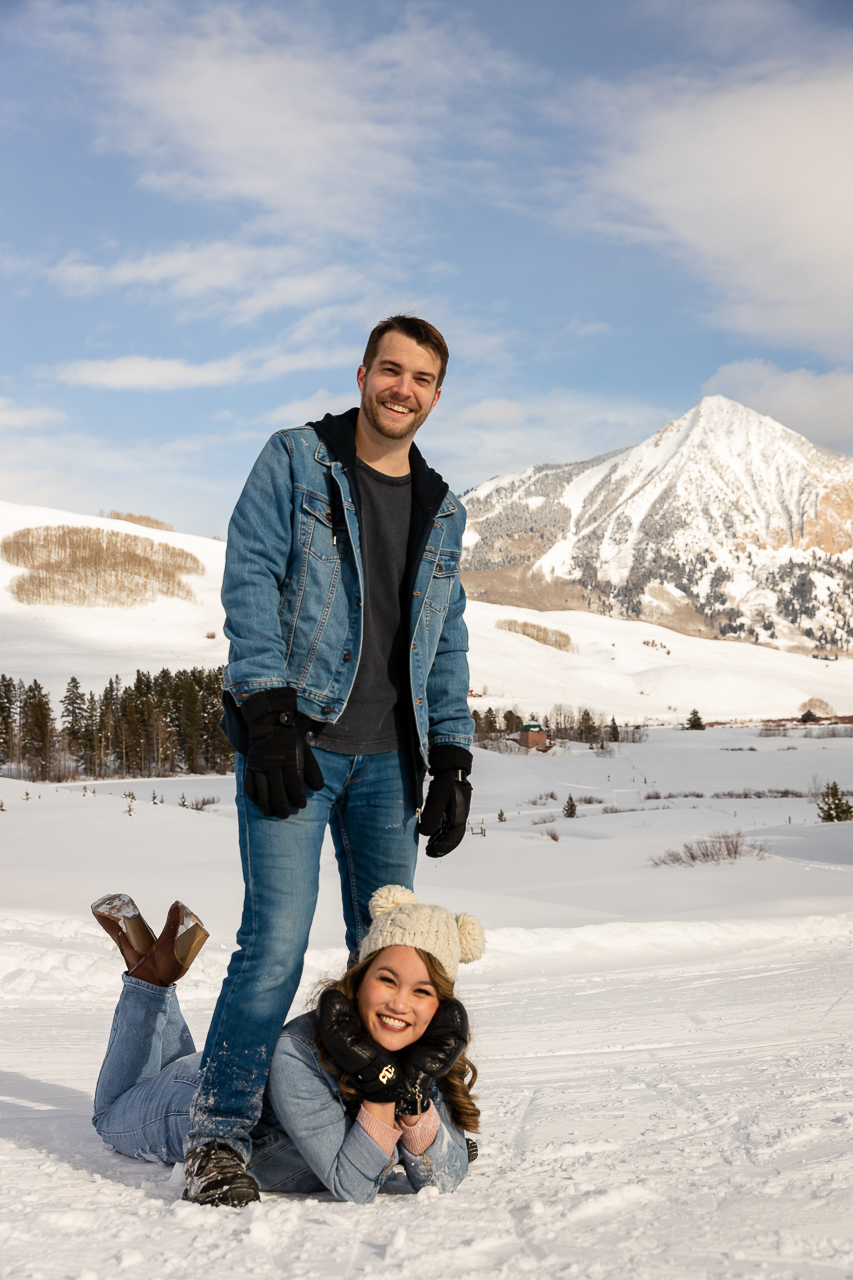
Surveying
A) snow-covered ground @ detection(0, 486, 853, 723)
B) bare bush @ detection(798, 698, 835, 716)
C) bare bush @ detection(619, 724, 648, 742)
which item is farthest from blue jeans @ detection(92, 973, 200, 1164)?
bare bush @ detection(798, 698, 835, 716)

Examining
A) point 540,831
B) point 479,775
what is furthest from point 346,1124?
point 479,775

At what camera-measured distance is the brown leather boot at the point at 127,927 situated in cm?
261

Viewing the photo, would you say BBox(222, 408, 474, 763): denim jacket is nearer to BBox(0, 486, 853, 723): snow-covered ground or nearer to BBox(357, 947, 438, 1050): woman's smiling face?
BBox(357, 947, 438, 1050): woman's smiling face

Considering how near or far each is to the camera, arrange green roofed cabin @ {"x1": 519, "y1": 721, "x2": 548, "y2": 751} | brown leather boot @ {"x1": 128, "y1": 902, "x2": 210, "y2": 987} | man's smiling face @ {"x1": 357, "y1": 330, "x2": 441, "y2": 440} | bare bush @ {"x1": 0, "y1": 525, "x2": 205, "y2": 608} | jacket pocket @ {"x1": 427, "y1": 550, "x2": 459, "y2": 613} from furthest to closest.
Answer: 1. bare bush @ {"x1": 0, "y1": 525, "x2": 205, "y2": 608}
2. green roofed cabin @ {"x1": 519, "y1": 721, "x2": 548, "y2": 751}
3. jacket pocket @ {"x1": 427, "y1": 550, "x2": 459, "y2": 613}
4. man's smiling face @ {"x1": 357, "y1": 330, "x2": 441, "y2": 440}
5. brown leather boot @ {"x1": 128, "y1": 902, "x2": 210, "y2": 987}

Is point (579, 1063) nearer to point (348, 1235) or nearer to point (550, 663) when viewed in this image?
point (348, 1235)

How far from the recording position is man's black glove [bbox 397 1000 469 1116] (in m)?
2.18

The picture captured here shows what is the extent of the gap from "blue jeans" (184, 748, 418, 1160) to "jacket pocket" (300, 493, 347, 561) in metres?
0.55

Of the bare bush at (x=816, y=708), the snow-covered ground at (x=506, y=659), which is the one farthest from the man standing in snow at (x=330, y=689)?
the bare bush at (x=816, y=708)

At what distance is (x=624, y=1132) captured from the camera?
257 centimetres

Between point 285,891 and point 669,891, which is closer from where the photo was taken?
point 285,891

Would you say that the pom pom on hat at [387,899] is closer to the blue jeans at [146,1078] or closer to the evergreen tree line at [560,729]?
the blue jeans at [146,1078]

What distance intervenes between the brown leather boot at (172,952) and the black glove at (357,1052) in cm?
47

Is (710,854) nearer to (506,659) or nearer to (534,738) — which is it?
(534,738)

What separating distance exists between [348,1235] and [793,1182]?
990 millimetres
